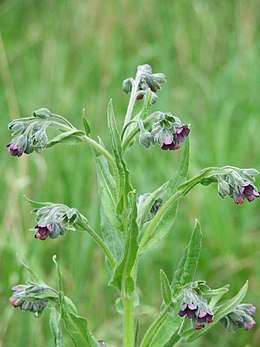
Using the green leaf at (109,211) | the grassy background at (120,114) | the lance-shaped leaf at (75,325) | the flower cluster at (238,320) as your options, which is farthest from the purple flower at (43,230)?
the grassy background at (120,114)

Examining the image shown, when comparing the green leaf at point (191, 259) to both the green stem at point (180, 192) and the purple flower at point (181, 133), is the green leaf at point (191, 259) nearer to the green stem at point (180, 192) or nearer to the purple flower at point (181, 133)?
Result: the green stem at point (180, 192)

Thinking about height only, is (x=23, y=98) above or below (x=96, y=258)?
above

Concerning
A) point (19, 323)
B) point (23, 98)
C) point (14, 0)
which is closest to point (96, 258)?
point (19, 323)

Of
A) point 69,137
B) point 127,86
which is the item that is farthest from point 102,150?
point 127,86

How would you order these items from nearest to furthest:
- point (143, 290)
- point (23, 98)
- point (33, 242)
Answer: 1. point (33, 242)
2. point (143, 290)
3. point (23, 98)

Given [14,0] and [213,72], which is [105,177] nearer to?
[213,72]
